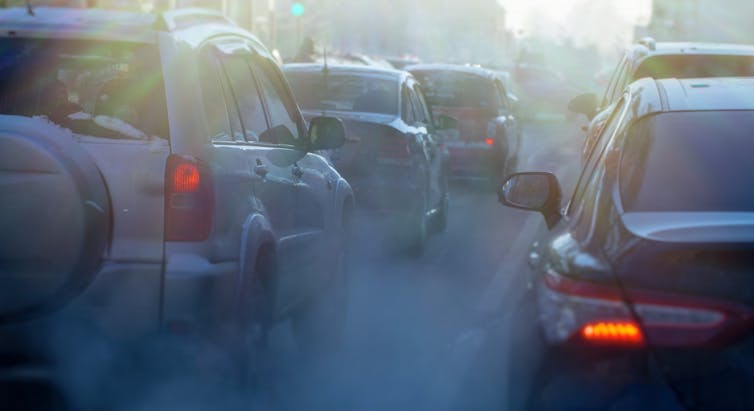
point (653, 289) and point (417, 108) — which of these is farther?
point (417, 108)

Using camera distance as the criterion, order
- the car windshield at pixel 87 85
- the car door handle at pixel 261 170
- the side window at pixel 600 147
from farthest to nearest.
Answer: the car door handle at pixel 261 170 → the car windshield at pixel 87 85 → the side window at pixel 600 147

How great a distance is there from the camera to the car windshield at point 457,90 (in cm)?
1625

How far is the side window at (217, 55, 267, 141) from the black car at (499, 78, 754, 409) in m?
2.18

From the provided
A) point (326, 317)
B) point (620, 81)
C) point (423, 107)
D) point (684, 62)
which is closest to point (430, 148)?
point (423, 107)

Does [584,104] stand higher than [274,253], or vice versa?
[274,253]

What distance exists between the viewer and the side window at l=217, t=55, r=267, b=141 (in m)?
5.66

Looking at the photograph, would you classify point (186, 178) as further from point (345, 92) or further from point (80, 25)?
point (345, 92)

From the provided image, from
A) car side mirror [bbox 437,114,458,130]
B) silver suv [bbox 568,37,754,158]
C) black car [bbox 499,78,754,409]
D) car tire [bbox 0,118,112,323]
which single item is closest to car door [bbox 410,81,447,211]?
car side mirror [bbox 437,114,458,130]

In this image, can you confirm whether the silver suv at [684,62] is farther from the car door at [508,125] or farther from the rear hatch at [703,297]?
the rear hatch at [703,297]

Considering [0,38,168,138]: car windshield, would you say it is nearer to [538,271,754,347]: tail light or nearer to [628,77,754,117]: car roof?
[628,77,754,117]: car roof

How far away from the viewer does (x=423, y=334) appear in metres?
7.66

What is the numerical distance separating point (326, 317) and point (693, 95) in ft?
10.4

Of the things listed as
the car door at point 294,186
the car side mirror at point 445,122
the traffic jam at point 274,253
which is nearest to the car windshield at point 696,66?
the car side mirror at point 445,122

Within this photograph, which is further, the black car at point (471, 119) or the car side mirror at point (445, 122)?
the black car at point (471, 119)
